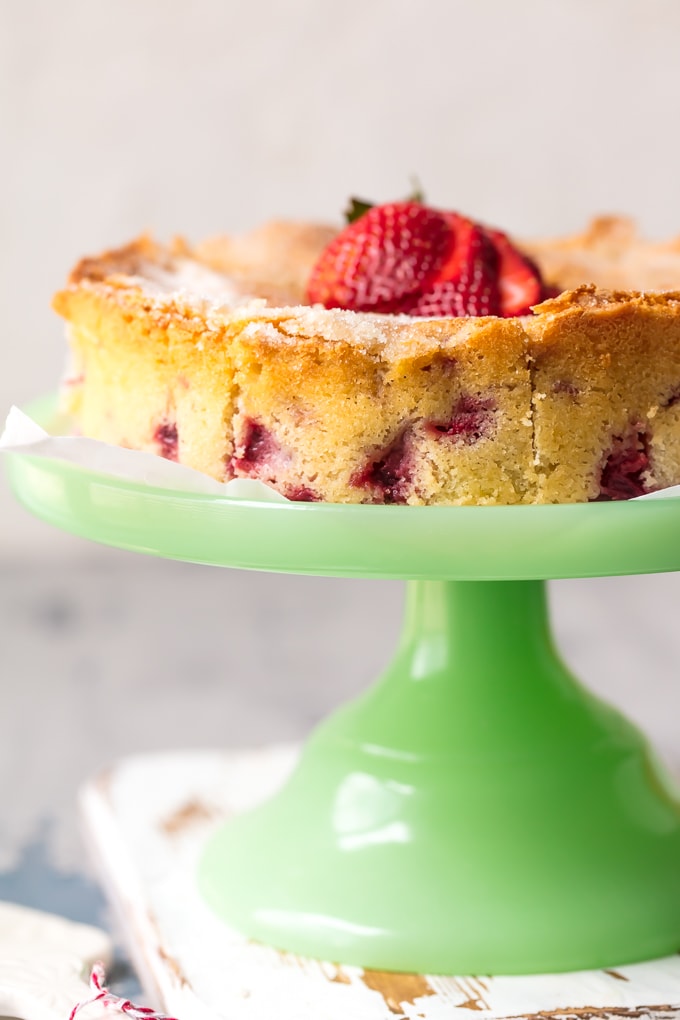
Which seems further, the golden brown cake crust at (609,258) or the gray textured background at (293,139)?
the gray textured background at (293,139)

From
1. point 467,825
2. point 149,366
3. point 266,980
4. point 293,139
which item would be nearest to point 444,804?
point 467,825

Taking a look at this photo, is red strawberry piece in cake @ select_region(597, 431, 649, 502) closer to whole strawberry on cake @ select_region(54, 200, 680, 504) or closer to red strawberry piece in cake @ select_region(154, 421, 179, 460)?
whole strawberry on cake @ select_region(54, 200, 680, 504)

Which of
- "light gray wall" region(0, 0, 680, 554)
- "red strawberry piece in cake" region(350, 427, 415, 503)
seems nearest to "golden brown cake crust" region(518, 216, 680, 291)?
"red strawberry piece in cake" region(350, 427, 415, 503)

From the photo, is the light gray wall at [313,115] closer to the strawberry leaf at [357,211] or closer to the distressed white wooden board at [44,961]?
the strawberry leaf at [357,211]

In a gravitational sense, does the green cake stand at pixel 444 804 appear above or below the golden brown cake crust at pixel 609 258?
below

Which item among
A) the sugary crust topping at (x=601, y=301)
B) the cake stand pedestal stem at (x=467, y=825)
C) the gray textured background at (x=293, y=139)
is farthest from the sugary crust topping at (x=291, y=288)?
the gray textured background at (x=293, y=139)

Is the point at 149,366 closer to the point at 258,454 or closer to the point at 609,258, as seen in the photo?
the point at 258,454

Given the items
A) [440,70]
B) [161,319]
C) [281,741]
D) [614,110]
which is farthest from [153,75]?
[161,319]

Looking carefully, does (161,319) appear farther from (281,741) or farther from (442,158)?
(442,158)
